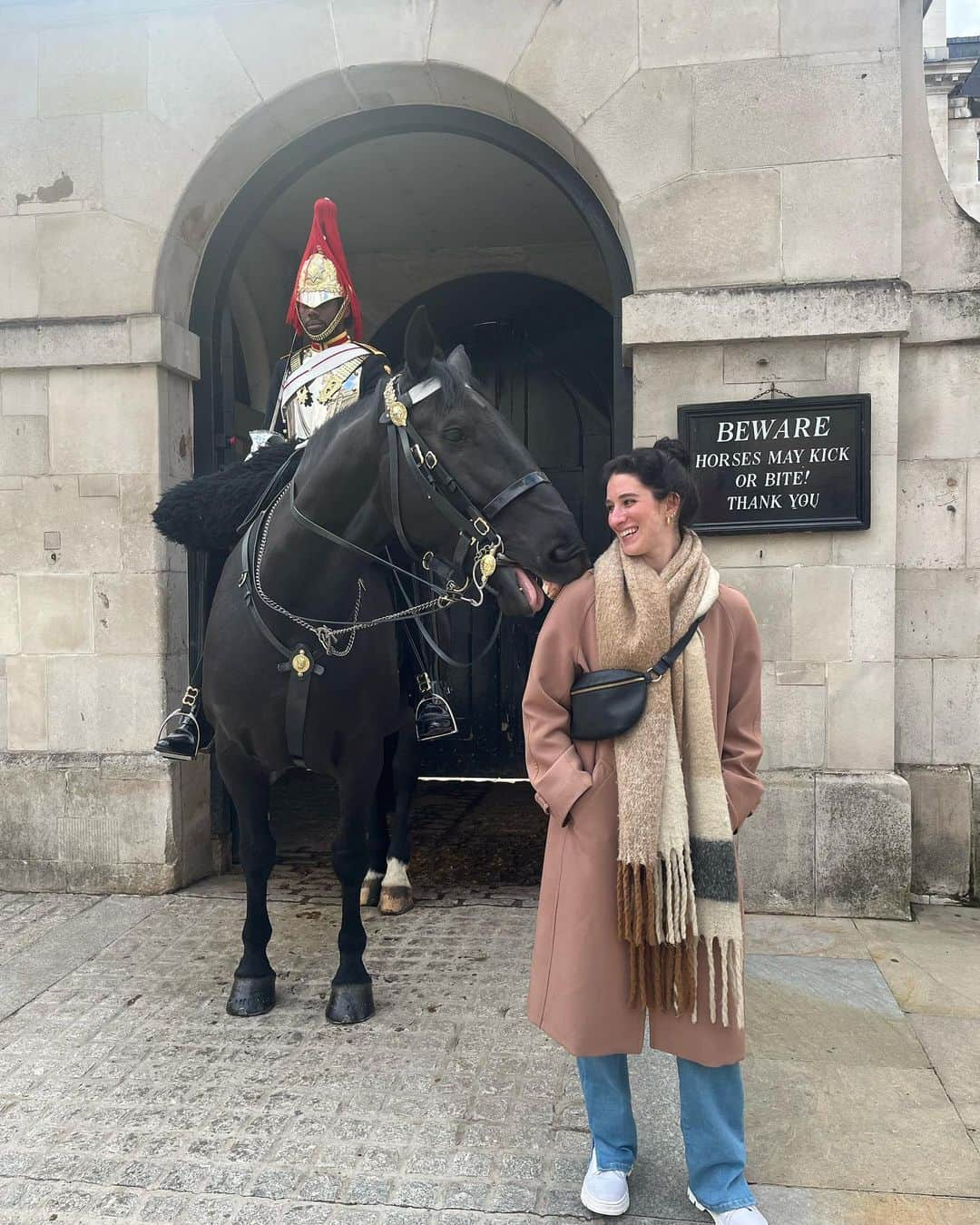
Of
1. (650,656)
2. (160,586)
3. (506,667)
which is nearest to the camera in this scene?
(650,656)

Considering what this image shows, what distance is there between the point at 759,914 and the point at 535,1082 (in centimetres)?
199

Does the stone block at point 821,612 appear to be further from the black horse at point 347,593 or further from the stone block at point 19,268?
the stone block at point 19,268

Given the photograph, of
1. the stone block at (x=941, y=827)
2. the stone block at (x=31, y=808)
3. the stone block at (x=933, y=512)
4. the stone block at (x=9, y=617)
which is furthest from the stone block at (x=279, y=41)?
the stone block at (x=941, y=827)

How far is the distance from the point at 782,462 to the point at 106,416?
11.8 ft

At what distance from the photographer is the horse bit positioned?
3.01 m

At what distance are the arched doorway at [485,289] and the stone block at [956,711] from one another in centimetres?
293

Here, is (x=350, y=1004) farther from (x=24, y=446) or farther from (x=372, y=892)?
(x=24, y=446)

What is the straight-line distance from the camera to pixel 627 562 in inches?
94.8

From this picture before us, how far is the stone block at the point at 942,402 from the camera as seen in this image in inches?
191

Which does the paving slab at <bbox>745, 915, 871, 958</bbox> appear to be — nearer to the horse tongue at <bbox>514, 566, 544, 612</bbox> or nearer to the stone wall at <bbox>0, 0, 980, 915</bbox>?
the stone wall at <bbox>0, 0, 980, 915</bbox>

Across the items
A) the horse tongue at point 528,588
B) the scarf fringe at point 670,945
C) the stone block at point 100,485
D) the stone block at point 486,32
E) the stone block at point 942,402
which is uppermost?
the stone block at point 486,32

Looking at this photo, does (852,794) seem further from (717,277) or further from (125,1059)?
(125,1059)

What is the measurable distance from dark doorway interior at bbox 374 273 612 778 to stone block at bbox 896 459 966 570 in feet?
11.1

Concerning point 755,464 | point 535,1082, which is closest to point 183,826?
point 535,1082
